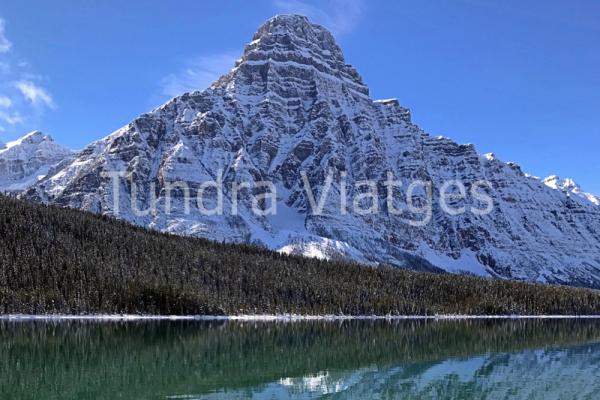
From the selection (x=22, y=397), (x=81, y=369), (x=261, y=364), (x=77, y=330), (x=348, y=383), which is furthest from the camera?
(x=77, y=330)

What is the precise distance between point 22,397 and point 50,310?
98285 mm

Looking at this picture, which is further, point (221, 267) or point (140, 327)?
point (221, 267)

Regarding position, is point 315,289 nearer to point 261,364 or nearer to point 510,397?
point 261,364

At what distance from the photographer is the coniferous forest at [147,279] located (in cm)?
13950

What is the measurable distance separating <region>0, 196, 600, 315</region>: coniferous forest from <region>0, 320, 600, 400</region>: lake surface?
108ft

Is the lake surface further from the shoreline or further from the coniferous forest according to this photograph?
the coniferous forest

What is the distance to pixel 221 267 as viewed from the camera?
595 feet

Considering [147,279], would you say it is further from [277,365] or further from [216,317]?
[277,365]

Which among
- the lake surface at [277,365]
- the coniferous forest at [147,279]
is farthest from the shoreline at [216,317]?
the lake surface at [277,365]

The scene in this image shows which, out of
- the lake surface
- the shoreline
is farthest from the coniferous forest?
the lake surface

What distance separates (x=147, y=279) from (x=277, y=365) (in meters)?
97.7

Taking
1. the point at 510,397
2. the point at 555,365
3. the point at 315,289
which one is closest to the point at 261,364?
the point at 510,397

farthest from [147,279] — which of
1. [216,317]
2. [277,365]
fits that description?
[277,365]

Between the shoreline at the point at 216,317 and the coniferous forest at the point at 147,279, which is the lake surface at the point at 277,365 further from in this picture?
the coniferous forest at the point at 147,279
